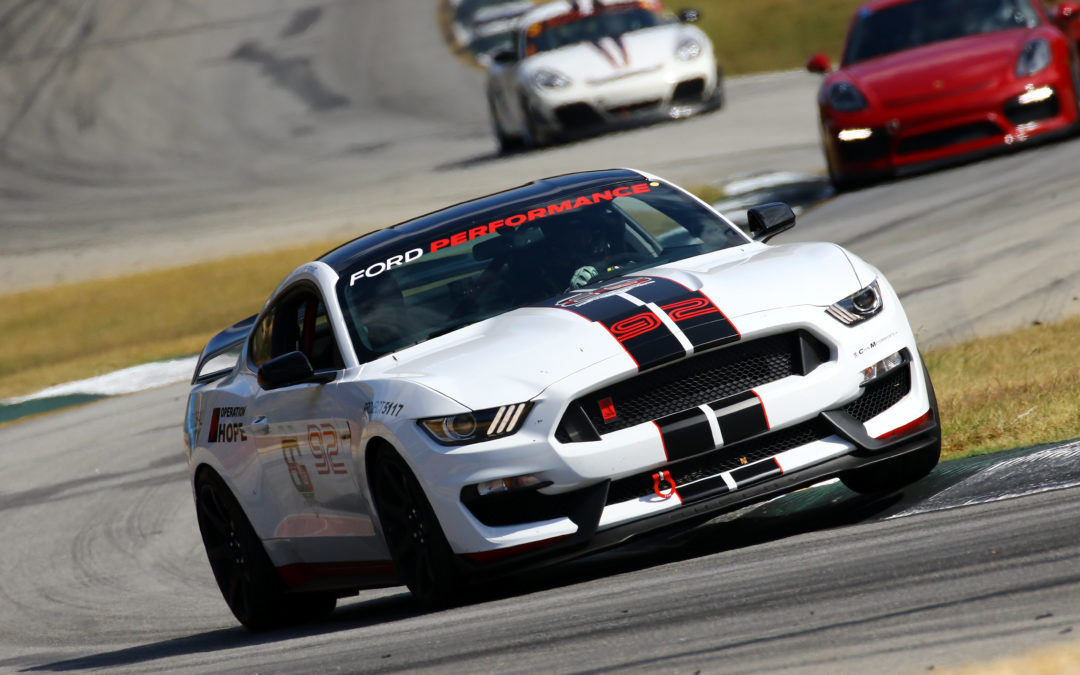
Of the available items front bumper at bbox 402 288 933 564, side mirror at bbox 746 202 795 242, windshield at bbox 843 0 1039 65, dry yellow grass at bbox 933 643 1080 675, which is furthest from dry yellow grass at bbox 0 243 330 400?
dry yellow grass at bbox 933 643 1080 675

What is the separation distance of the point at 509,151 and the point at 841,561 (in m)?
17.8

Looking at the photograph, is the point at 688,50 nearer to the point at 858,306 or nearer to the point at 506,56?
the point at 506,56

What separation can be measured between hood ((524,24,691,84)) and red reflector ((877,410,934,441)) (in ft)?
47.8

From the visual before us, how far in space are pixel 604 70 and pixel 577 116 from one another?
62cm

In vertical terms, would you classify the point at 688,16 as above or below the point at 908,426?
below

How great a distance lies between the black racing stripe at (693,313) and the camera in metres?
5.75

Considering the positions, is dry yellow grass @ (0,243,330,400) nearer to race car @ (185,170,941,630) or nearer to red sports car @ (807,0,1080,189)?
red sports car @ (807,0,1080,189)

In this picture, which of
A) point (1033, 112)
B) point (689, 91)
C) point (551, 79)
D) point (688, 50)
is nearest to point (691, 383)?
point (1033, 112)

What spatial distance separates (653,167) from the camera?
61.9 feet

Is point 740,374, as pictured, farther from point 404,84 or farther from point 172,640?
point 404,84

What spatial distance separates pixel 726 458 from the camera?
578 centimetres

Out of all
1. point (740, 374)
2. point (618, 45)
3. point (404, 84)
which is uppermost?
point (740, 374)

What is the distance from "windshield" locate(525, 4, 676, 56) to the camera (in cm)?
2144

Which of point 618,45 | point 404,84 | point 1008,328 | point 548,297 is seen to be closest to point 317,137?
point 404,84
